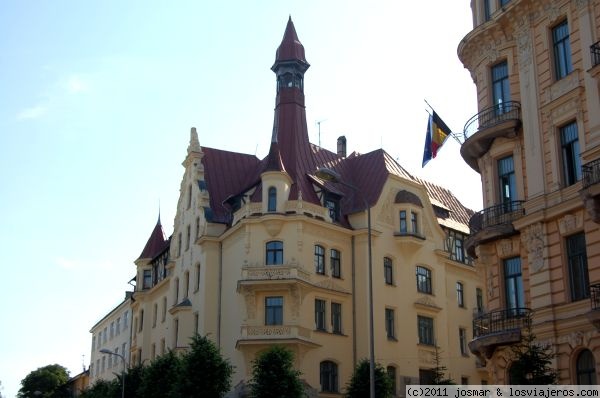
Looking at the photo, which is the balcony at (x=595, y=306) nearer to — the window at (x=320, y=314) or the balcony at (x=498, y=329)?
the balcony at (x=498, y=329)

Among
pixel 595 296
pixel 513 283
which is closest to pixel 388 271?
pixel 513 283

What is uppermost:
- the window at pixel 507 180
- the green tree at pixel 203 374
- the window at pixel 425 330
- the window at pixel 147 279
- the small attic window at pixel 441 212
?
the small attic window at pixel 441 212

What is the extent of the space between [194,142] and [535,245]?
34964 mm

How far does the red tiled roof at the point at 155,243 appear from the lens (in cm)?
7200

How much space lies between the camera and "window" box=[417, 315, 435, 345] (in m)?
54.2

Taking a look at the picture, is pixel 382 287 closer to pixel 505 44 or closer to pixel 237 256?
pixel 237 256

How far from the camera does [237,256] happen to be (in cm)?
5125

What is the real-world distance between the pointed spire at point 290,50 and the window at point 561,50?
29.4 meters

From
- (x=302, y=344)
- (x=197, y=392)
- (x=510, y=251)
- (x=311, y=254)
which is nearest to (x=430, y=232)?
(x=311, y=254)

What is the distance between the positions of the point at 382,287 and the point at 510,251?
72.7 feet

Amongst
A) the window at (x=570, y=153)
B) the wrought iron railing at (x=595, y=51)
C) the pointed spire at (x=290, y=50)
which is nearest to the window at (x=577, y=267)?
the window at (x=570, y=153)

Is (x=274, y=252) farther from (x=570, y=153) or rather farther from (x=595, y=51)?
(x=595, y=51)

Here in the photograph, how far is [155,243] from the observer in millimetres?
72938

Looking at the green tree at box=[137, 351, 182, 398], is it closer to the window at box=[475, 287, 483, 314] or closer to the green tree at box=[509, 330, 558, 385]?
the window at box=[475, 287, 483, 314]
